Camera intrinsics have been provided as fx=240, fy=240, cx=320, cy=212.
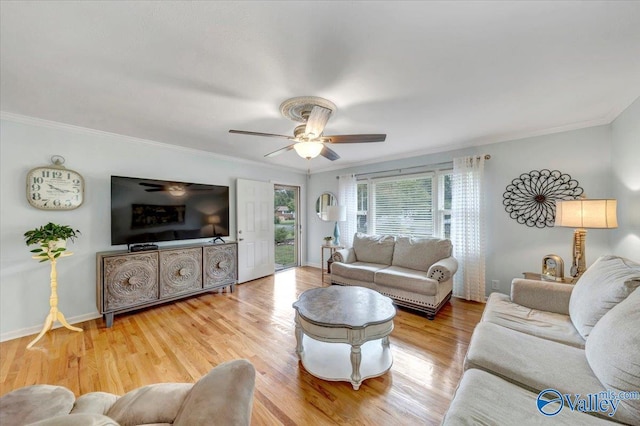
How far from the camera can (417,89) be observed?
1992 mm

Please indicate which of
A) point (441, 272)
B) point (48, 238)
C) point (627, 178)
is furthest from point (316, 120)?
point (627, 178)

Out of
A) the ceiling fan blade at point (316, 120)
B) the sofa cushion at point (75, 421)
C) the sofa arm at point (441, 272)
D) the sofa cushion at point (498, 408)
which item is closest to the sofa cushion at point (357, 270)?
the sofa arm at point (441, 272)

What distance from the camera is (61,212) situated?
275cm

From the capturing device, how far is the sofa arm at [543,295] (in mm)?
1908

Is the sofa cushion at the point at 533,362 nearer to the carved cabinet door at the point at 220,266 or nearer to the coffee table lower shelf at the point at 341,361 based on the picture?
the coffee table lower shelf at the point at 341,361

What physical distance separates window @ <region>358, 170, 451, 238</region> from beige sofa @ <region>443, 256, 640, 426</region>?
213 cm

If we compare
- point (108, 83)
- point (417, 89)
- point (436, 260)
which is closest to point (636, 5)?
point (417, 89)

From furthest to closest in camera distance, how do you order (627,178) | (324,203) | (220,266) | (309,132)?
1. (324,203)
2. (220,266)
3. (627,178)
4. (309,132)

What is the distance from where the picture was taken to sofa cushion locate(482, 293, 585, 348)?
60.4 inches

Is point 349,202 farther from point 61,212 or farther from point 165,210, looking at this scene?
point 61,212

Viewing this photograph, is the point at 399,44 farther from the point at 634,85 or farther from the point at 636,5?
the point at 634,85

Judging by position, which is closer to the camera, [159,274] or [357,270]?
[159,274]

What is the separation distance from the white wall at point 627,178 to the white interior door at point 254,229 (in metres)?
4.66

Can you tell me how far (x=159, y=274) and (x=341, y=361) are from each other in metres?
2.55
